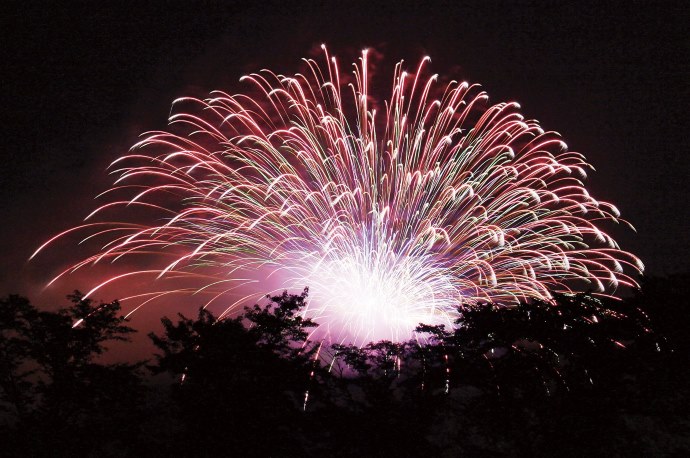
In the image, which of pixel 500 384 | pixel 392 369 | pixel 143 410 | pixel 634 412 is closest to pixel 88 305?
pixel 143 410

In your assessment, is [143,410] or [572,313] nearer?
[572,313]

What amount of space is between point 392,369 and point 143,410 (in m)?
10.8

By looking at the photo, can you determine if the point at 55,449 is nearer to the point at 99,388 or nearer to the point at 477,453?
the point at 99,388

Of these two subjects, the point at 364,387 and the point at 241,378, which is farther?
the point at 364,387

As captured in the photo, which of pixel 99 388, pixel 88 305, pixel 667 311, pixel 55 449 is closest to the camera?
pixel 667 311

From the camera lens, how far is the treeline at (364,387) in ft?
50.6

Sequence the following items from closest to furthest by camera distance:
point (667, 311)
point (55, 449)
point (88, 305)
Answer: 1. point (667, 311)
2. point (55, 449)
3. point (88, 305)

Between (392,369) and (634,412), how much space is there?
366 inches

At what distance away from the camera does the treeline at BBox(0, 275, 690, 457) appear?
15.4m

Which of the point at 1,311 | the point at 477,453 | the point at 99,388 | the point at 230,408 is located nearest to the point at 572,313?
the point at 477,453

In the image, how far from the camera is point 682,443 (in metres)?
16.4

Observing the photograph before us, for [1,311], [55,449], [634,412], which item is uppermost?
[1,311]

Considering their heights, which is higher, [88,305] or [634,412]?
[88,305]

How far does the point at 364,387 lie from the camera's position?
63.4 ft
